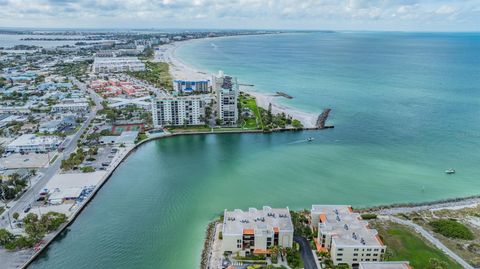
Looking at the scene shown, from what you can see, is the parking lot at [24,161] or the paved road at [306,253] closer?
the paved road at [306,253]

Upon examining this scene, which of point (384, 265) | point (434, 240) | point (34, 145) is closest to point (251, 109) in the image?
point (34, 145)

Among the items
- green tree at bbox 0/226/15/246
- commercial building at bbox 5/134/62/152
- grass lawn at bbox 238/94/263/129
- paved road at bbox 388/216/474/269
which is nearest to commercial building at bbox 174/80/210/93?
grass lawn at bbox 238/94/263/129

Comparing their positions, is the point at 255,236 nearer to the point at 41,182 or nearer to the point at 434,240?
the point at 434,240

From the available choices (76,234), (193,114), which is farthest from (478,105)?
(76,234)

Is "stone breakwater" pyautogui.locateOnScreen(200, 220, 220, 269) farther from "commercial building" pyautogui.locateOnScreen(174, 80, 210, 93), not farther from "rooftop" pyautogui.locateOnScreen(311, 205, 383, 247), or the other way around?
"commercial building" pyautogui.locateOnScreen(174, 80, 210, 93)

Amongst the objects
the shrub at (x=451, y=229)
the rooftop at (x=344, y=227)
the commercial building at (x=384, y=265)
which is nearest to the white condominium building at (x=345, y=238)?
the rooftop at (x=344, y=227)

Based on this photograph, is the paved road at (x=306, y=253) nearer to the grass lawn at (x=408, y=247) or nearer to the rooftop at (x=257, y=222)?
the rooftop at (x=257, y=222)
